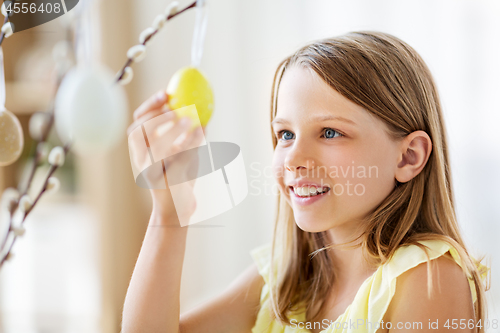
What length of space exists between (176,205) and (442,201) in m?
0.31

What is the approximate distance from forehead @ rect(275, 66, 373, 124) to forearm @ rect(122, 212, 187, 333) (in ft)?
0.57

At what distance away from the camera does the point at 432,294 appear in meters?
0.43

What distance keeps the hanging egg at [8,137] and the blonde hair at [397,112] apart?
0.95ft

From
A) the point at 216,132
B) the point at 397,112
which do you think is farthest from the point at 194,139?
the point at 216,132

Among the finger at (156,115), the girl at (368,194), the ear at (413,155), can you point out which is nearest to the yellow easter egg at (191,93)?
the finger at (156,115)

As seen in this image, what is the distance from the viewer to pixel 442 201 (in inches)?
20.3

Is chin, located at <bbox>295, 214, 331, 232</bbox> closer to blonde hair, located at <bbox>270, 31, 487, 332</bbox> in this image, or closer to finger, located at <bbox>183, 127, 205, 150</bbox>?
blonde hair, located at <bbox>270, 31, 487, 332</bbox>

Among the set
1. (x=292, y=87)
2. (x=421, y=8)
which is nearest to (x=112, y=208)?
(x=292, y=87)

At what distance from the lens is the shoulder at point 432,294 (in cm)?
42

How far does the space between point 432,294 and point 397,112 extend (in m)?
0.19

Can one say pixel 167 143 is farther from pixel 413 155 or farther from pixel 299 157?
pixel 413 155

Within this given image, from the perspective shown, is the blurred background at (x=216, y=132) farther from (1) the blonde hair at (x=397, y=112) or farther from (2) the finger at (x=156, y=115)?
(2) the finger at (x=156, y=115)

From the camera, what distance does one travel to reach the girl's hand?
1.13 feet

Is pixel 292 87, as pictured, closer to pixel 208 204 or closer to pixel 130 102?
pixel 208 204
